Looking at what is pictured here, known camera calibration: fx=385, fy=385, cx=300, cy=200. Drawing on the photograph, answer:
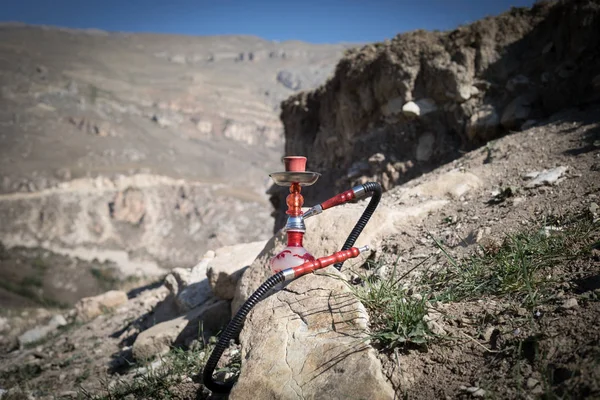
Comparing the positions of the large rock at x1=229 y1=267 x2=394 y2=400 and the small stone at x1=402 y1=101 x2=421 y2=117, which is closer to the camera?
the large rock at x1=229 y1=267 x2=394 y2=400

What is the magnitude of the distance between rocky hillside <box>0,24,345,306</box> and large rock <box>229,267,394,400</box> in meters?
27.1

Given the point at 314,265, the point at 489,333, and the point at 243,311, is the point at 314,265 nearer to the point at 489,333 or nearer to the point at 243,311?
the point at 243,311

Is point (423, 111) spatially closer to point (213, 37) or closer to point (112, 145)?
point (112, 145)

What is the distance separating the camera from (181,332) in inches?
151

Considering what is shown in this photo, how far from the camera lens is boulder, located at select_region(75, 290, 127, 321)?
329 inches

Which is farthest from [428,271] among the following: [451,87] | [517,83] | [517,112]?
[451,87]

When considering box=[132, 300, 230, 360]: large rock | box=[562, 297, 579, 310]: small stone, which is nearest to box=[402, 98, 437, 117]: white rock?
box=[132, 300, 230, 360]: large rock

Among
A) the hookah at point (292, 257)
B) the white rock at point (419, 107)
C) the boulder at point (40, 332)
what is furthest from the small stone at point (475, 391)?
the boulder at point (40, 332)

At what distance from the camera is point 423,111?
7168mm

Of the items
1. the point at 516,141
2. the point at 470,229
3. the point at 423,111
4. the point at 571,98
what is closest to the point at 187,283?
the point at 470,229

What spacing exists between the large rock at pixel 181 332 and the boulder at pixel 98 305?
498 centimetres

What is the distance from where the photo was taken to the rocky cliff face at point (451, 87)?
215 inches

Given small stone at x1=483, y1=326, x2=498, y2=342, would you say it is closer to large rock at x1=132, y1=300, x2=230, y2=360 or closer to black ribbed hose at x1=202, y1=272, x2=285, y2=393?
black ribbed hose at x1=202, y1=272, x2=285, y2=393

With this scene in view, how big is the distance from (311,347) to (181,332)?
7.48 feet
